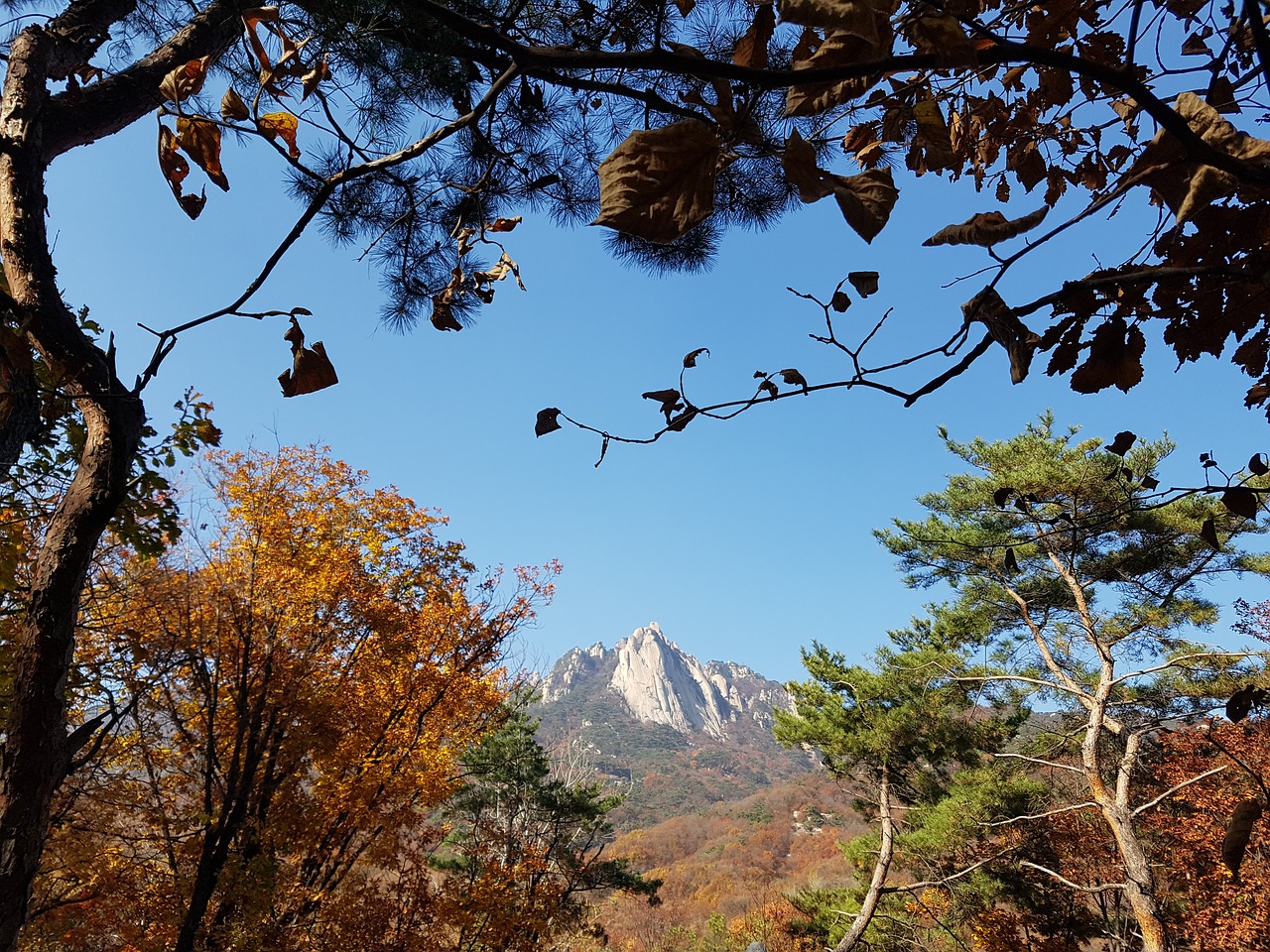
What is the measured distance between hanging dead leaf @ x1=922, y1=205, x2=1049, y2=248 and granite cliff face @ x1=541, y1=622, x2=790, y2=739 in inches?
4424

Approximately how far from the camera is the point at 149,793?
6.52 meters

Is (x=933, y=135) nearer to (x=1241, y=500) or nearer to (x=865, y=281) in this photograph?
(x=865, y=281)

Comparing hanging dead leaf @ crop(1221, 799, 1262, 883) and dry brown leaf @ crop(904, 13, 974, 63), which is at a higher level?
dry brown leaf @ crop(904, 13, 974, 63)

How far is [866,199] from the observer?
497mm

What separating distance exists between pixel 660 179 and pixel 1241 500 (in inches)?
35.6

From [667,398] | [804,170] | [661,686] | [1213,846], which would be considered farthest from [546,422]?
[661,686]

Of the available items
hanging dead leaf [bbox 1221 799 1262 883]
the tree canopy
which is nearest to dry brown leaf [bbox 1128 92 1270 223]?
hanging dead leaf [bbox 1221 799 1262 883]

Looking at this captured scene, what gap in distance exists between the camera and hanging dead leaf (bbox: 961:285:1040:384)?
1.95 ft

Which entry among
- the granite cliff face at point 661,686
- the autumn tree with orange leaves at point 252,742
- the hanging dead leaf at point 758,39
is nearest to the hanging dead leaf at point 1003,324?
the hanging dead leaf at point 758,39

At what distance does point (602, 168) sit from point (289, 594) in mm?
7754

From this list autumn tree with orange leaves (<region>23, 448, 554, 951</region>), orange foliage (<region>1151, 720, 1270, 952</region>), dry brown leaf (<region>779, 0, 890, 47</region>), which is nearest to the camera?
dry brown leaf (<region>779, 0, 890, 47</region>)

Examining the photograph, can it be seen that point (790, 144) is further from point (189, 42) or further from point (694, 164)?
point (189, 42)

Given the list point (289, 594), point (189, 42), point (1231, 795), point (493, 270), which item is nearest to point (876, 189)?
point (493, 270)

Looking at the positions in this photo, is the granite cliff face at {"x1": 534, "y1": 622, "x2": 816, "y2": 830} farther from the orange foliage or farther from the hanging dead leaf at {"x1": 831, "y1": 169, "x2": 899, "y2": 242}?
the hanging dead leaf at {"x1": 831, "y1": 169, "x2": 899, "y2": 242}
